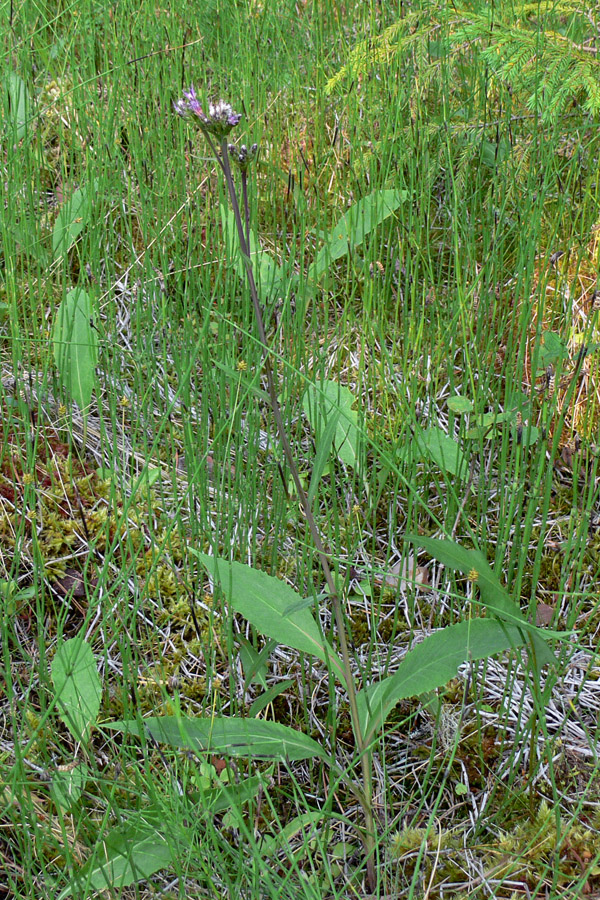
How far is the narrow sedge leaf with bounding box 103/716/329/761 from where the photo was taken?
3.19 feet

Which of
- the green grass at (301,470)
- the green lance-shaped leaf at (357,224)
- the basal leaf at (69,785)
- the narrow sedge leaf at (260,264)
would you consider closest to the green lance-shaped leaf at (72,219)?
the green grass at (301,470)

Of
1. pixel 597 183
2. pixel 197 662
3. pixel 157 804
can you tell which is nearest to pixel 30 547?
pixel 197 662

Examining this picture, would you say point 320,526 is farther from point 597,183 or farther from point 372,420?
point 597,183

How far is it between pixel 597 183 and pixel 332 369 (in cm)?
81

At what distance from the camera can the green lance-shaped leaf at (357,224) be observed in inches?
71.4

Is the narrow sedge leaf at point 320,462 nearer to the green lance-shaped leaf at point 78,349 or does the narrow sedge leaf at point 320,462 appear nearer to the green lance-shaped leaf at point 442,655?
the green lance-shaped leaf at point 442,655

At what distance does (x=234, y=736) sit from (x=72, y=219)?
1.63 metres

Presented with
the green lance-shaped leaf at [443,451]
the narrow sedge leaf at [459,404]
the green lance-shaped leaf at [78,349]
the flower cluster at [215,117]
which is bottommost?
the green lance-shaped leaf at [443,451]

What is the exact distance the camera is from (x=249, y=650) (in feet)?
4.00

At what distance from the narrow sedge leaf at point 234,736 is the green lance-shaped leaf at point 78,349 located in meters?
0.92

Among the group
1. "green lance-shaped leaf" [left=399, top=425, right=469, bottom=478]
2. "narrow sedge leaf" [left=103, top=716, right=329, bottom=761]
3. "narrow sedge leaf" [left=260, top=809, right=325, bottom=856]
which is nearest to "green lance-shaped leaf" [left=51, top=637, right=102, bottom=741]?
"narrow sedge leaf" [left=103, top=716, right=329, bottom=761]

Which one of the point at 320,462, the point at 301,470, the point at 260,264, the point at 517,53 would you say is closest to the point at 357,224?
the point at 260,264

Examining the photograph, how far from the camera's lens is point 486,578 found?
0.96m

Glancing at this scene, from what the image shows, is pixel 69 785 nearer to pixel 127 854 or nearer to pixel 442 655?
pixel 127 854
